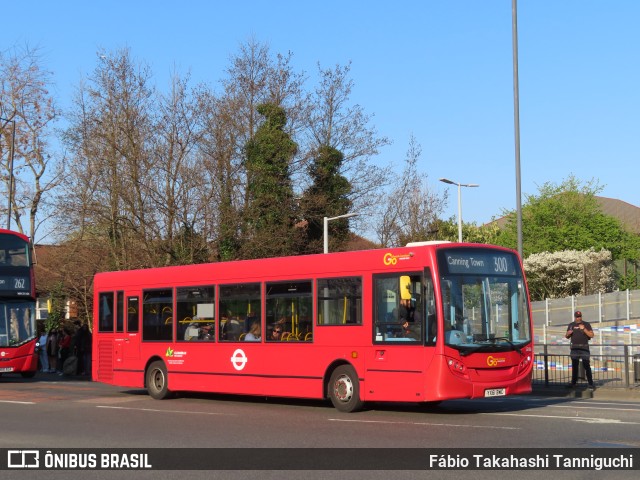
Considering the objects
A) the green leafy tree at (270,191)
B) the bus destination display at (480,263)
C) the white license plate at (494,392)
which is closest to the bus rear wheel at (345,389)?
the white license plate at (494,392)

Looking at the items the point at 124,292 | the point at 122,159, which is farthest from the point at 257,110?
the point at 124,292

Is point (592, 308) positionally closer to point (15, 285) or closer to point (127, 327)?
point (15, 285)

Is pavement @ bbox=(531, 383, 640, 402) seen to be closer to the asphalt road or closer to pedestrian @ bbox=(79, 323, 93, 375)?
the asphalt road

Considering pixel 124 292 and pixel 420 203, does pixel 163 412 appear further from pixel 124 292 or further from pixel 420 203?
pixel 420 203

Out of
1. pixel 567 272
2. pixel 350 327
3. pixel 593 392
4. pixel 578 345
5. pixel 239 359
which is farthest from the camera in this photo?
pixel 567 272

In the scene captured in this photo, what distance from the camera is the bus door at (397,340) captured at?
1608 centimetres

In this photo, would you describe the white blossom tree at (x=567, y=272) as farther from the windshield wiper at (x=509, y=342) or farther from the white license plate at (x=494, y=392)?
the white license plate at (x=494, y=392)

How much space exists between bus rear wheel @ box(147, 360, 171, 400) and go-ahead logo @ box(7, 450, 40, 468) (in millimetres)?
9296

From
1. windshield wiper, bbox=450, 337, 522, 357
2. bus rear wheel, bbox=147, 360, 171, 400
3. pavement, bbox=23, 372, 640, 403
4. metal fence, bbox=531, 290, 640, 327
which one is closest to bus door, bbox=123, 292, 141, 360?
bus rear wheel, bbox=147, 360, 171, 400

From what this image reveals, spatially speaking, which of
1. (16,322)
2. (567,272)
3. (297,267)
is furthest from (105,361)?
(567,272)

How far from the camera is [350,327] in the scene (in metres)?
17.3

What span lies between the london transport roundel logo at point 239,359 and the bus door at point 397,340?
3.41 meters

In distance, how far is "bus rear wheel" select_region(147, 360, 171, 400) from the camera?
2138 centimetres

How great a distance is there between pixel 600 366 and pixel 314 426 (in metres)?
11.6
